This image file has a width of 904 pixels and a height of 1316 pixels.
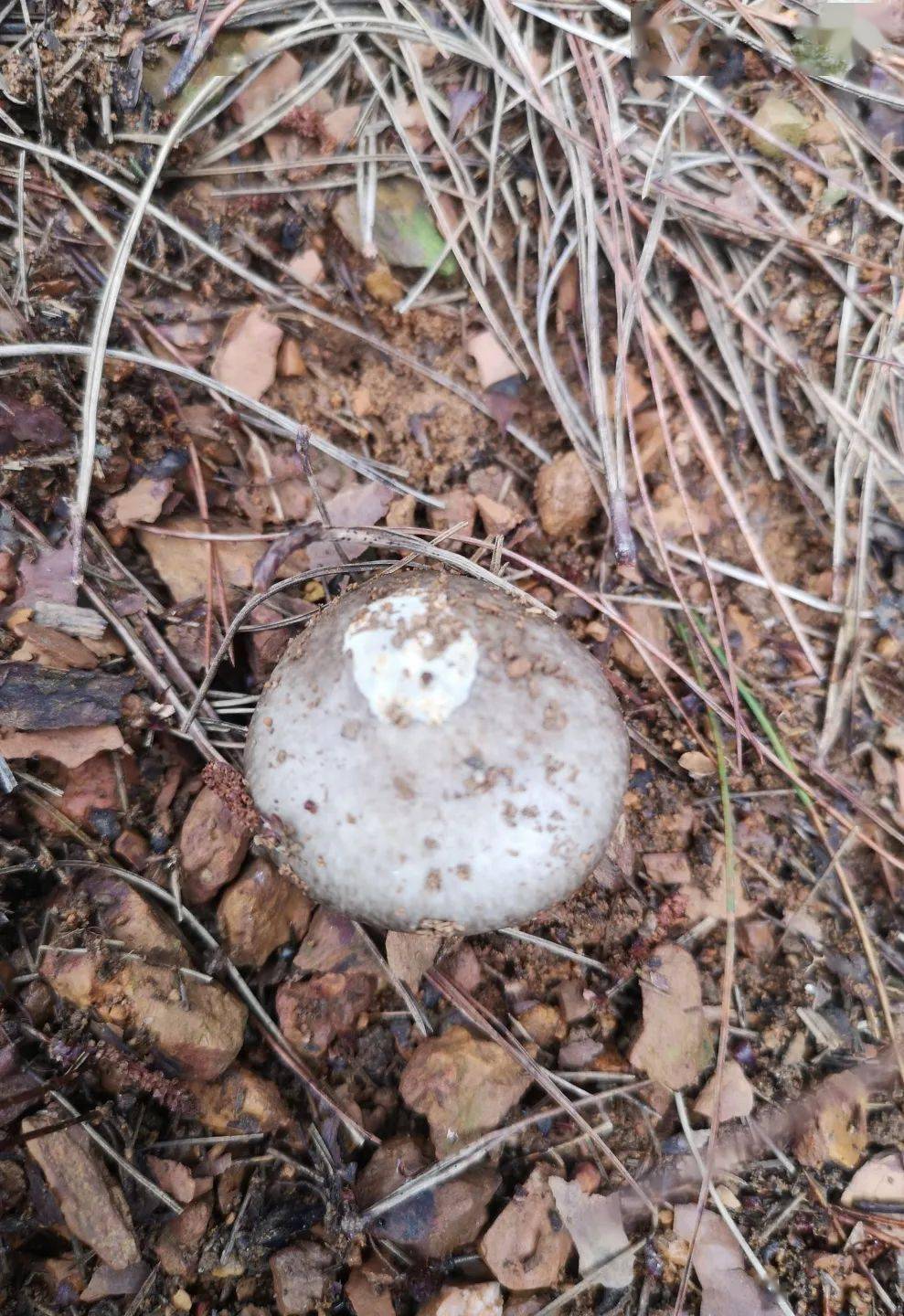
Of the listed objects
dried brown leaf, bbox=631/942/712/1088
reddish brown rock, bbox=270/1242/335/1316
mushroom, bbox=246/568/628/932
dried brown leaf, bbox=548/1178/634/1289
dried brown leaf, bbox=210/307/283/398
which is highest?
dried brown leaf, bbox=210/307/283/398

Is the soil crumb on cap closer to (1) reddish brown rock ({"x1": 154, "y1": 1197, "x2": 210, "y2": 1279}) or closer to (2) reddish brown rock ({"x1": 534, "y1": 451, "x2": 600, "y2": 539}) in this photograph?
(2) reddish brown rock ({"x1": 534, "y1": 451, "x2": 600, "y2": 539})

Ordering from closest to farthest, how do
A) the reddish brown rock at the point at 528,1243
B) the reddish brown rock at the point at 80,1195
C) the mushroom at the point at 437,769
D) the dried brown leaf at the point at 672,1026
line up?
the mushroom at the point at 437,769 < the reddish brown rock at the point at 80,1195 < the reddish brown rock at the point at 528,1243 < the dried brown leaf at the point at 672,1026

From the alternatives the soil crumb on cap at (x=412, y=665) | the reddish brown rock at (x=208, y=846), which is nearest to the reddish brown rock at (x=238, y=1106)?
the reddish brown rock at (x=208, y=846)

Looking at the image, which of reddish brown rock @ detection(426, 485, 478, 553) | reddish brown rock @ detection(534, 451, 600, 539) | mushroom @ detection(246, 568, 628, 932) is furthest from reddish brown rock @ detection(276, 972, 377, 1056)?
reddish brown rock @ detection(534, 451, 600, 539)

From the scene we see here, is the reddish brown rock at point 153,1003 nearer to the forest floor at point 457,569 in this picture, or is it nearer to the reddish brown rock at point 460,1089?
the forest floor at point 457,569

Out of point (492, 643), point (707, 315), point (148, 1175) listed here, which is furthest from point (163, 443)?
point (148, 1175)

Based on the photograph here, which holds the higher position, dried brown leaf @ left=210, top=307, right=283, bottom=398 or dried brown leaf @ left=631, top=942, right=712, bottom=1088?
dried brown leaf @ left=210, top=307, right=283, bottom=398

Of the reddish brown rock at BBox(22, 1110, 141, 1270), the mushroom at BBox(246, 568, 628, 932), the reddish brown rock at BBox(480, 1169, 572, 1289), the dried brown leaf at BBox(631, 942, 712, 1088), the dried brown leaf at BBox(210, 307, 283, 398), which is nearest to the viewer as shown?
the mushroom at BBox(246, 568, 628, 932)

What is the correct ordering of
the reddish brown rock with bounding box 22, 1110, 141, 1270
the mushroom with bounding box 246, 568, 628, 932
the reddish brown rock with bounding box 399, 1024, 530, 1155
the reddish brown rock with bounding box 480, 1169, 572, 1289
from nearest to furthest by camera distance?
the mushroom with bounding box 246, 568, 628, 932, the reddish brown rock with bounding box 22, 1110, 141, 1270, the reddish brown rock with bounding box 480, 1169, 572, 1289, the reddish brown rock with bounding box 399, 1024, 530, 1155
